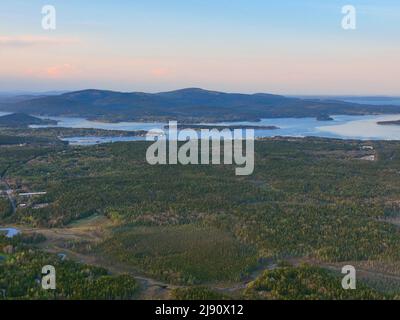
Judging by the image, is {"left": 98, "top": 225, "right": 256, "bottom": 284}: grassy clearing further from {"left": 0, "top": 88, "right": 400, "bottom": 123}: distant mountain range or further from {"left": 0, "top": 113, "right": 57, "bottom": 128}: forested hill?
{"left": 0, "top": 88, "right": 400, "bottom": 123}: distant mountain range

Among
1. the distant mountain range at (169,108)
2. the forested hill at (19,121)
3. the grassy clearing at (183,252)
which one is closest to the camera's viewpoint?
the grassy clearing at (183,252)

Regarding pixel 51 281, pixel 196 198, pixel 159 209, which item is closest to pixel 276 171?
pixel 196 198

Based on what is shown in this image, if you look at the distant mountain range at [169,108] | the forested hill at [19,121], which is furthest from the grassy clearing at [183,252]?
the distant mountain range at [169,108]

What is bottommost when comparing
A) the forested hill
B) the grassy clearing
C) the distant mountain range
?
the grassy clearing

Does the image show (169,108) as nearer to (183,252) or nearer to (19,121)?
(19,121)

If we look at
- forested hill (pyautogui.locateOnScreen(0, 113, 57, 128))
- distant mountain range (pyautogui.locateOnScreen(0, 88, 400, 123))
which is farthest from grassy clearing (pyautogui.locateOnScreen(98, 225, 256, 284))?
distant mountain range (pyautogui.locateOnScreen(0, 88, 400, 123))

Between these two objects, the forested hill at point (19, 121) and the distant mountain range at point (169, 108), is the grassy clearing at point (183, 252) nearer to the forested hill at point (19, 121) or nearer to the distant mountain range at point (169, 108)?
the forested hill at point (19, 121)

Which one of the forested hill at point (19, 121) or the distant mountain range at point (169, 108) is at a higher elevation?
the distant mountain range at point (169, 108)
